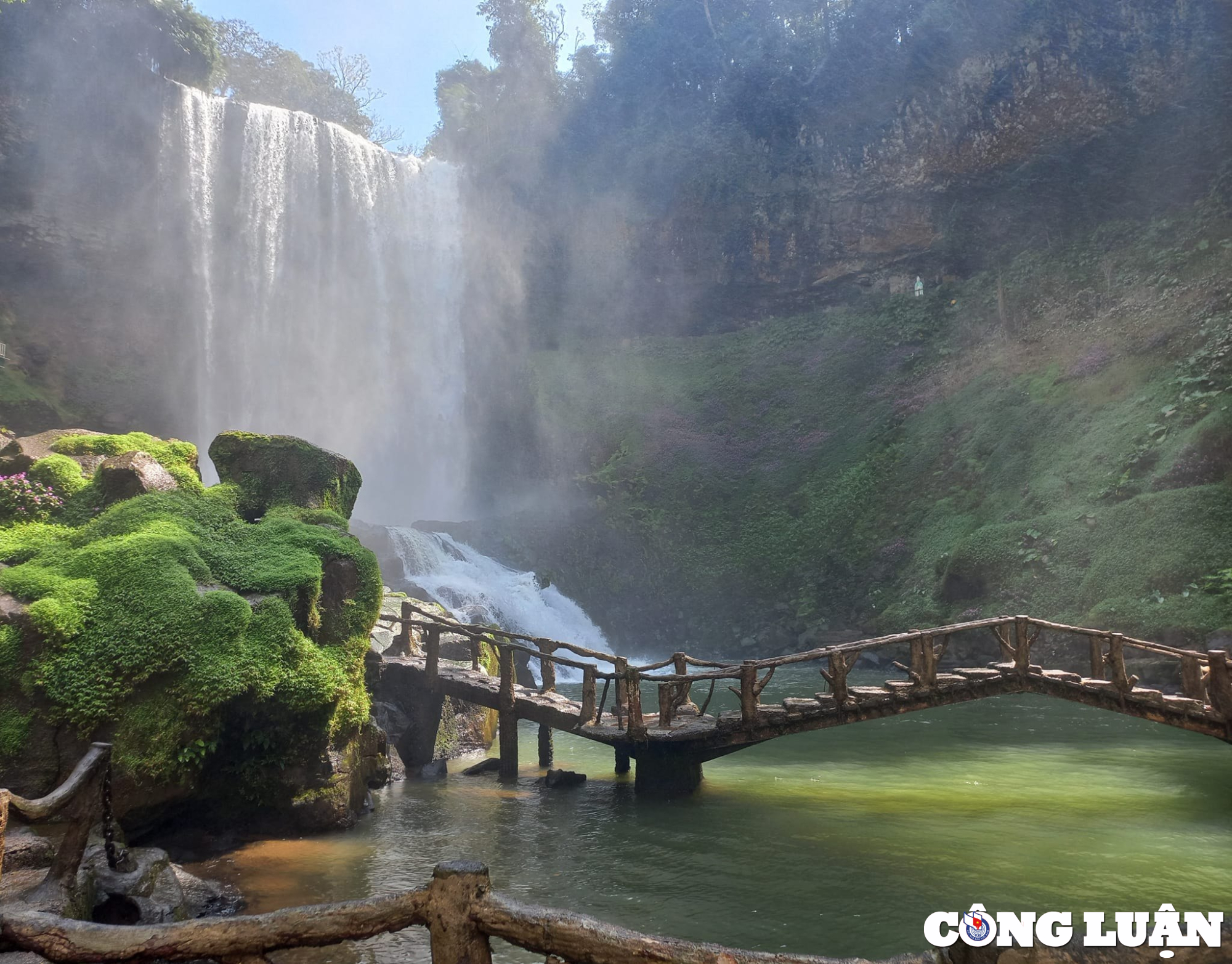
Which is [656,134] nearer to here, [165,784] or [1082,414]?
[1082,414]

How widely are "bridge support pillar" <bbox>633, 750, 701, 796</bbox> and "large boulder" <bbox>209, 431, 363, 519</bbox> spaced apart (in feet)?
19.2

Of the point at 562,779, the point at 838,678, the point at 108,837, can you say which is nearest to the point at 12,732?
the point at 108,837

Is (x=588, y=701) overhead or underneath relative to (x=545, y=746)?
overhead

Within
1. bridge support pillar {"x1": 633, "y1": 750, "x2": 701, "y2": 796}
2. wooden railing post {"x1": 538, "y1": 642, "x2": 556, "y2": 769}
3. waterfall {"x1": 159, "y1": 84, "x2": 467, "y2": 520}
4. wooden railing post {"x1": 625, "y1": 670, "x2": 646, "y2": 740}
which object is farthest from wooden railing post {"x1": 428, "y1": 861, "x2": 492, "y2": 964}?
waterfall {"x1": 159, "y1": 84, "x2": 467, "y2": 520}

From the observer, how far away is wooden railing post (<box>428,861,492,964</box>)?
316 cm

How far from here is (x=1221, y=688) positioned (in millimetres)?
9055

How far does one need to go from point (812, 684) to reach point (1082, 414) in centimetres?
1178

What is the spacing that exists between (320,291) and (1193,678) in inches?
1356

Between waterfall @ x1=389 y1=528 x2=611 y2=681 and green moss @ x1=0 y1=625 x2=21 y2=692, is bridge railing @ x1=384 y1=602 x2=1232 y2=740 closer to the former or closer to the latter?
green moss @ x1=0 y1=625 x2=21 y2=692

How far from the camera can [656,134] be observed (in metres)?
40.2

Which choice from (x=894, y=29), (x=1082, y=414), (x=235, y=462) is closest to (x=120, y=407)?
(x=235, y=462)

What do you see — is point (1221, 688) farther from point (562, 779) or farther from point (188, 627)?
point (188, 627)

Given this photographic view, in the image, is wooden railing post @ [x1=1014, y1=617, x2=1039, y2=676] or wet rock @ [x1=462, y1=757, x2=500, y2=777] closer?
wooden railing post @ [x1=1014, y1=617, x2=1039, y2=676]

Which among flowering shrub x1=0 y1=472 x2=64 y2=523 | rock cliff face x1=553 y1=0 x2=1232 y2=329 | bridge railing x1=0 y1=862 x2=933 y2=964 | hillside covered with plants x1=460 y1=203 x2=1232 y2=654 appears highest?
rock cliff face x1=553 y1=0 x2=1232 y2=329
